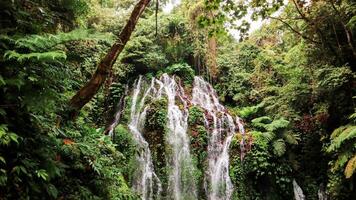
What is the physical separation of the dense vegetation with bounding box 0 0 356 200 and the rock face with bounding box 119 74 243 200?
11cm

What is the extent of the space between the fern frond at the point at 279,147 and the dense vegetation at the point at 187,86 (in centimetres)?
4

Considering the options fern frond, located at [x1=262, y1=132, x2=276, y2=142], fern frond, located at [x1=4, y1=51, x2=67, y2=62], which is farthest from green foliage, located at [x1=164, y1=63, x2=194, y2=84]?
fern frond, located at [x1=4, y1=51, x2=67, y2=62]

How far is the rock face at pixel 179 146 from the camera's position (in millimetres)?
10750

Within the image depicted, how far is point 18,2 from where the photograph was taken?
3.56 m

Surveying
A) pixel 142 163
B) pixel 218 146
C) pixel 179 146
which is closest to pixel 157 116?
pixel 179 146

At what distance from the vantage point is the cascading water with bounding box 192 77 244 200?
10.9 metres

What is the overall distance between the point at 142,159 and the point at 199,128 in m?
2.43

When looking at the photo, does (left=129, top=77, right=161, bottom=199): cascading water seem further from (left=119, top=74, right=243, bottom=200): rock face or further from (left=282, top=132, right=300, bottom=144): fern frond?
(left=282, top=132, right=300, bottom=144): fern frond

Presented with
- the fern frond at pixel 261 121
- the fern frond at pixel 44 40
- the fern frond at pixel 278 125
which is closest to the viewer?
the fern frond at pixel 44 40

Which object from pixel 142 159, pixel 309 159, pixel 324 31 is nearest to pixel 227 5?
pixel 324 31

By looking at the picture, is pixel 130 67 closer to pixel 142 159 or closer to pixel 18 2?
pixel 142 159

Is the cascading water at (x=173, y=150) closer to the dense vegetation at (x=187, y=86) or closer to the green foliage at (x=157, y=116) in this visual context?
the green foliage at (x=157, y=116)

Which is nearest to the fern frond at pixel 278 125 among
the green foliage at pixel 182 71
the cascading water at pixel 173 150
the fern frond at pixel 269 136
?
the fern frond at pixel 269 136

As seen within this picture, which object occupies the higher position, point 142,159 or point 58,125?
point 142,159
